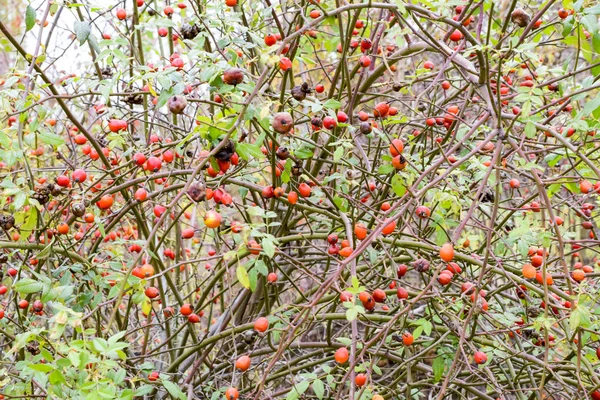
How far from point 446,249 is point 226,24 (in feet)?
3.38

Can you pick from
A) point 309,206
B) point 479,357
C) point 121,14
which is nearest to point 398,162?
point 309,206

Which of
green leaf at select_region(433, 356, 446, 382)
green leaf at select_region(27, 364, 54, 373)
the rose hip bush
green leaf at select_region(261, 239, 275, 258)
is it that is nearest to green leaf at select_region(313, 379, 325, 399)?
the rose hip bush

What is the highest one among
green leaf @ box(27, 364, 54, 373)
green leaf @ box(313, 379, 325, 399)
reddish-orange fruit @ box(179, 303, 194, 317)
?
green leaf @ box(27, 364, 54, 373)

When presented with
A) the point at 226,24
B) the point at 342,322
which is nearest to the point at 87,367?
A: the point at 226,24

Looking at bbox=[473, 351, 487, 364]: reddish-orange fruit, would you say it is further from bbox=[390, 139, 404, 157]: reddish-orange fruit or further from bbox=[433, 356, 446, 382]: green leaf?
bbox=[390, 139, 404, 157]: reddish-orange fruit

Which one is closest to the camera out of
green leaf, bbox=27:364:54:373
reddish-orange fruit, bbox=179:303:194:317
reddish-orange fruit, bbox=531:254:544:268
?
green leaf, bbox=27:364:54:373

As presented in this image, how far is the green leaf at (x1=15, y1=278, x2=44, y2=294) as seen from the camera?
176 cm

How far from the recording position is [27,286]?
5.84ft

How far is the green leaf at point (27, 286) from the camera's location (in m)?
1.76

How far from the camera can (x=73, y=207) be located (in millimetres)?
1720

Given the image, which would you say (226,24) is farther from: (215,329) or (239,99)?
(215,329)

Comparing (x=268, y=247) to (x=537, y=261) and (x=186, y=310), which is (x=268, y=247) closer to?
(x=186, y=310)

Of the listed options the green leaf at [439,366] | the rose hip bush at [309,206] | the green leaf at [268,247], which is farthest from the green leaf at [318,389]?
the green leaf at [268,247]

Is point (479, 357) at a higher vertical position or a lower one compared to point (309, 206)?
lower
